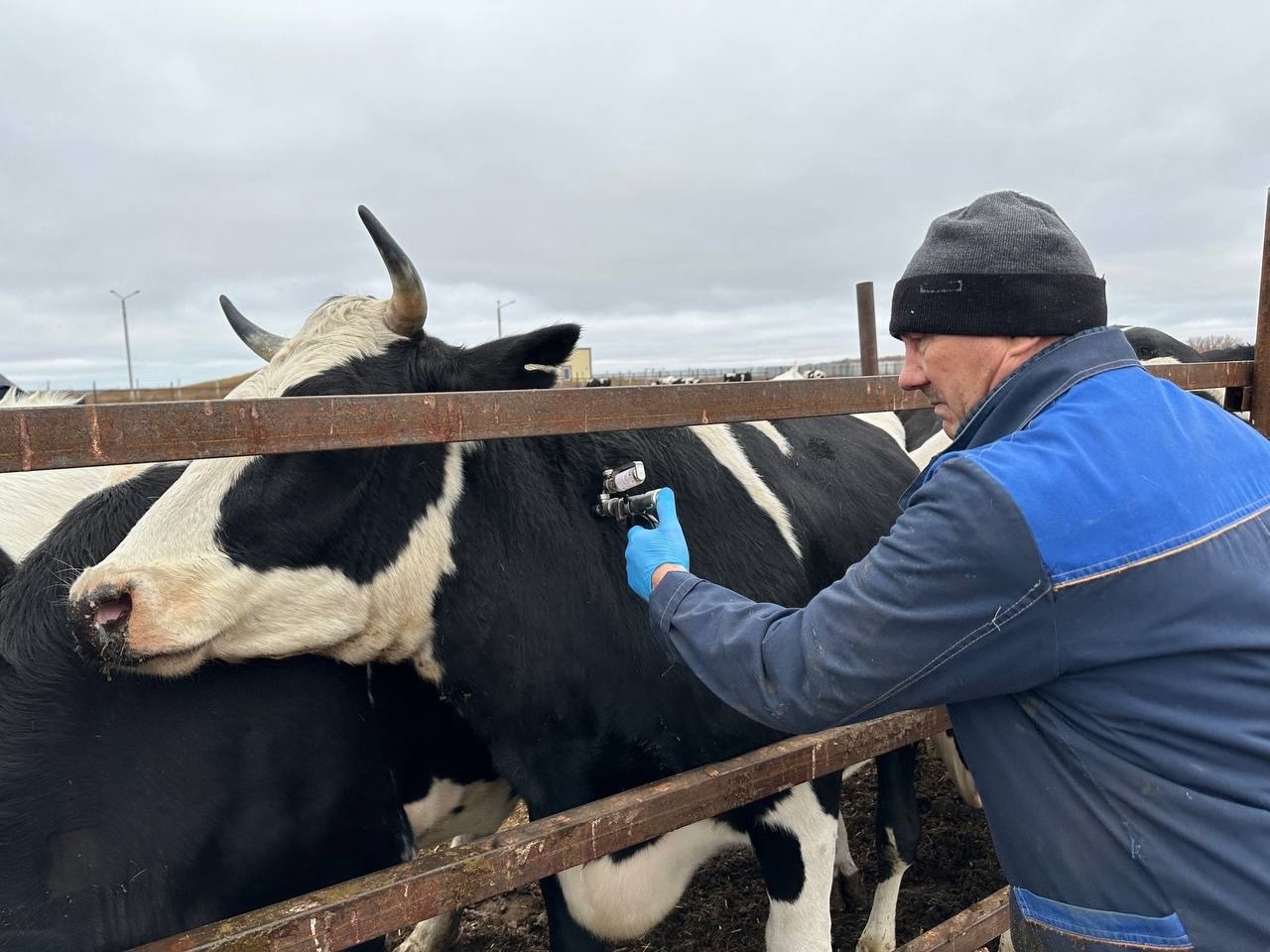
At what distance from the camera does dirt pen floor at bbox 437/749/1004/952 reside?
362 cm

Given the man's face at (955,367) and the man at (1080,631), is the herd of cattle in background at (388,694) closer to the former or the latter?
the man's face at (955,367)

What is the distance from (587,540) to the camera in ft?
7.82

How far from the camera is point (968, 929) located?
2.42 meters

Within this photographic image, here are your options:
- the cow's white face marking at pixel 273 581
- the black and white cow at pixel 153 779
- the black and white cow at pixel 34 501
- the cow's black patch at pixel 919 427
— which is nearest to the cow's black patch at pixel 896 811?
the cow's black patch at pixel 919 427

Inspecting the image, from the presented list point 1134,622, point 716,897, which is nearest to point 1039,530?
point 1134,622

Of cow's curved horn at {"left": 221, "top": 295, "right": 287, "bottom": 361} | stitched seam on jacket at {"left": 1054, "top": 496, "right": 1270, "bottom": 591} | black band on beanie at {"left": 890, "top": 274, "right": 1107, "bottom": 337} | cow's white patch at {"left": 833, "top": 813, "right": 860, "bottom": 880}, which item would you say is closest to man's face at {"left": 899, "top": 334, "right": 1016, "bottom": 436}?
black band on beanie at {"left": 890, "top": 274, "right": 1107, "bottom": 337}

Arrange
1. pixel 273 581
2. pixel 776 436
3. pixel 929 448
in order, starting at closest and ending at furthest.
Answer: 1. pixel 273 581
2. pixel 776 436
3. pixel 929 448

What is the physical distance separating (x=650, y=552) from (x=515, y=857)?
2.05ft

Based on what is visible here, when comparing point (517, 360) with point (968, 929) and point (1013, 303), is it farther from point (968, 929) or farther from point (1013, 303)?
point (968, 929)

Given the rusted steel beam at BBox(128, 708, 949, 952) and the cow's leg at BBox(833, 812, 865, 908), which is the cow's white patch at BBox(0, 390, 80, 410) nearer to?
the rusted steel beam at BBox(128, 708, 949, 952)

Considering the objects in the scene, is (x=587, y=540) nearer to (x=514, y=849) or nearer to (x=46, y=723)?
(x=514, y=849)

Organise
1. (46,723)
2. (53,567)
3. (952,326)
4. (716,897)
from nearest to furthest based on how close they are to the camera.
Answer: (952,326) → (46,723) → (53,567) → (716,897)

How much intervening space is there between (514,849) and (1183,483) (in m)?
1.25

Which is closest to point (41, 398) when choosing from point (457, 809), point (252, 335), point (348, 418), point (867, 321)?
point (252, 335)
